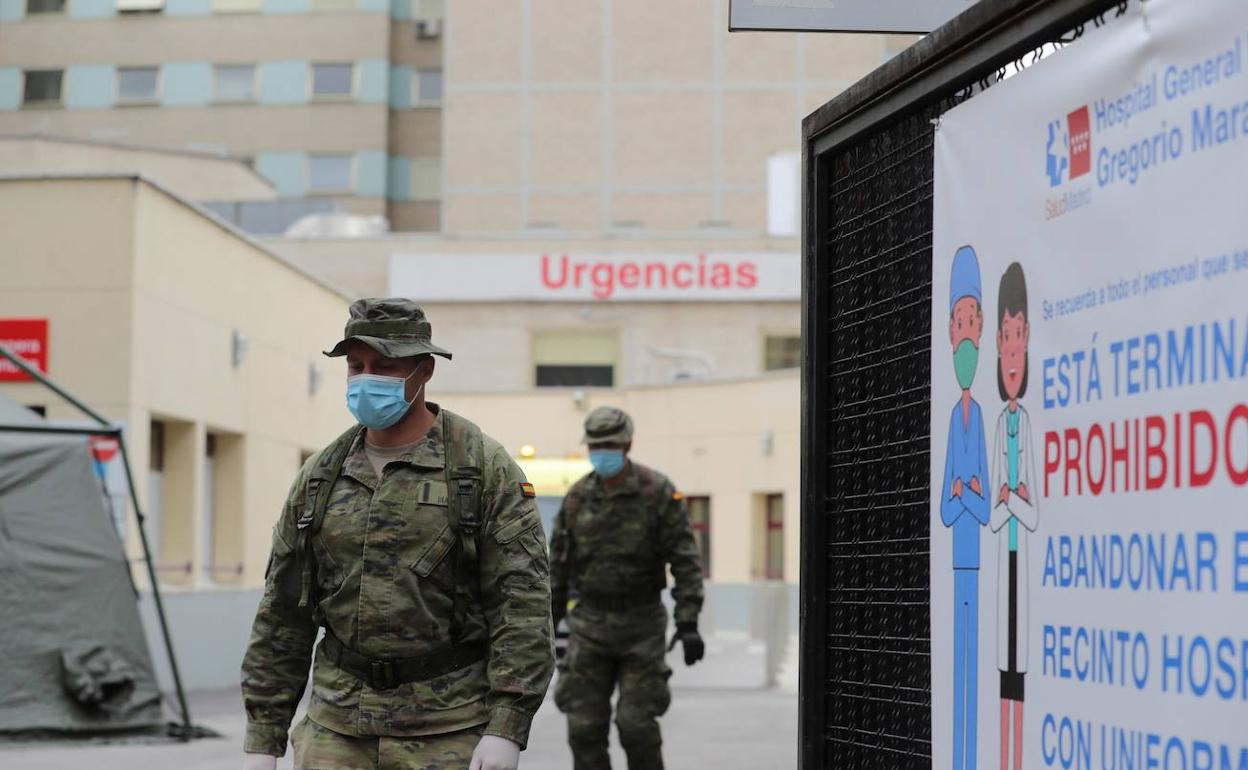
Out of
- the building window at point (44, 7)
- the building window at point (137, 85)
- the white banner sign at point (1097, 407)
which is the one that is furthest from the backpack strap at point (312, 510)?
the building window at point (44, 7)

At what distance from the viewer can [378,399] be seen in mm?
5723

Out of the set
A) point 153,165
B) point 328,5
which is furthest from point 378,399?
point 328,5

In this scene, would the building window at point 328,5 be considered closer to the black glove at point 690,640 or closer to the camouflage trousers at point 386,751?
the black glove at point 690,640

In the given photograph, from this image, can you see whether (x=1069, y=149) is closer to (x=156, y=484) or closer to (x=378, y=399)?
(x=378, y=399)

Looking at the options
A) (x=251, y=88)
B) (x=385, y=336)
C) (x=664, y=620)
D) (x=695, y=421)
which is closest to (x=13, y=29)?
(x=251, y=88)

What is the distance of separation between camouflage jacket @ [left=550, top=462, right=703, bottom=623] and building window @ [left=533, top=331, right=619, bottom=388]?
1398 inches

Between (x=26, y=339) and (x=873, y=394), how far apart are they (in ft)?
53.7

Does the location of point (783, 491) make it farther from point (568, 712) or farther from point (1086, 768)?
point (1086, 768)

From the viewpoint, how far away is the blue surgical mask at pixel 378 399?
18.8ft

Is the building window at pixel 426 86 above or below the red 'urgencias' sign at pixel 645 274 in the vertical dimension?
above

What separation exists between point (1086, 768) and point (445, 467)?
261 centimetres

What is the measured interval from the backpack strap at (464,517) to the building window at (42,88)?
2436 inches

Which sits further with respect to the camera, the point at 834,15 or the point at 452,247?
the point at 452,247

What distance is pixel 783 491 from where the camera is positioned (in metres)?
38.0
